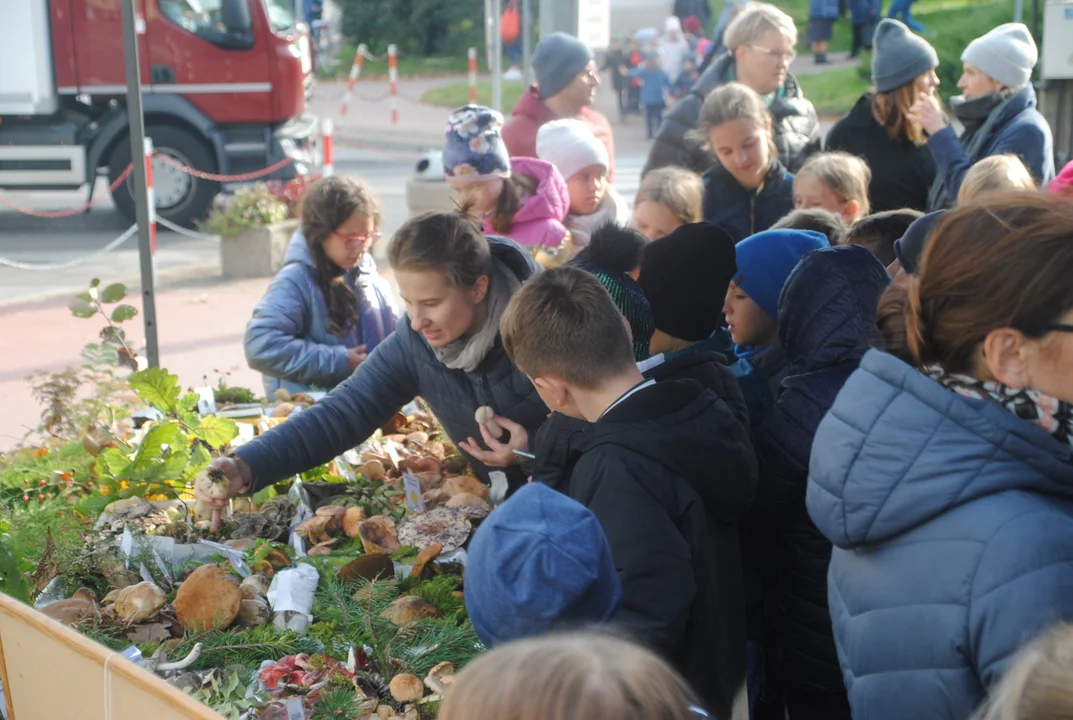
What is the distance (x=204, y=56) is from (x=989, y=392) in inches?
486

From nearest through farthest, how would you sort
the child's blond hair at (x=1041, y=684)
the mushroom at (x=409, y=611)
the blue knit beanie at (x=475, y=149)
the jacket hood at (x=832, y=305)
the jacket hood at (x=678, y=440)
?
the child's blond hair at (x=1041, y=684) → the jacket hood at (x=678, y=440) → the mushroom at (x=409, y=611) → the jacket hood at (x=832, y=305) → the blue knit beanie at (x=475, y=149)

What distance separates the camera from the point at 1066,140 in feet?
25.7

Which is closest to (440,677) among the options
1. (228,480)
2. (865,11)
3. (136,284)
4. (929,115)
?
(228,480)

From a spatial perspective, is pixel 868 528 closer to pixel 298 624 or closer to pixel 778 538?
pixel 778 538

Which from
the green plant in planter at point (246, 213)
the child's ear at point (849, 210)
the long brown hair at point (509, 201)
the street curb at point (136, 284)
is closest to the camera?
the child's ear at point (849, 210)

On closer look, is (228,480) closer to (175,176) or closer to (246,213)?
(246,213)

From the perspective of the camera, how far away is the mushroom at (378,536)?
2930 millimetres

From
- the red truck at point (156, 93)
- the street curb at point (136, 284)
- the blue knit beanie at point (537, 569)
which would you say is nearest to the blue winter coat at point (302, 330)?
the blue knit beanie at point (537, 569)

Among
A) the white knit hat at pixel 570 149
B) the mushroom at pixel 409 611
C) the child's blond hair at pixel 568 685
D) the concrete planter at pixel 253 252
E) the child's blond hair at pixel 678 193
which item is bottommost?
the concrete planter at pixel 253 252

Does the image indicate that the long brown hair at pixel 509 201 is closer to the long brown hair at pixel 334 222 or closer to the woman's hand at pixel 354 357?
the long brown hair at pixel 334 222

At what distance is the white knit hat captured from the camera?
5113mm

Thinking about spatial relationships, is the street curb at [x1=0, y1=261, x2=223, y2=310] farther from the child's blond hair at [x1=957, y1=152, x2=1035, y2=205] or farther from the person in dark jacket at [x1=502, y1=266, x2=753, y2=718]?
the person in dark jacket at [x1=502, y1=266, x2=753, y2=718]

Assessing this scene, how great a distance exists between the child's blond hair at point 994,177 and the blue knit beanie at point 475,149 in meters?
1.75

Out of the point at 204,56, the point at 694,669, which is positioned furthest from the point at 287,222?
the point at 694,669
